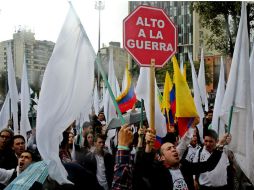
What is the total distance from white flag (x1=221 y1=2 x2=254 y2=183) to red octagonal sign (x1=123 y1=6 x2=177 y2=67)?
1.11m

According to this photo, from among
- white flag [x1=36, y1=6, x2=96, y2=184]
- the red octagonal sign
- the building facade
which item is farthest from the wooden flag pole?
the building facade

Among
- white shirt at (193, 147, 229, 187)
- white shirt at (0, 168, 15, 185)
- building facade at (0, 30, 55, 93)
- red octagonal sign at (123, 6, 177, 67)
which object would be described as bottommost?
white shirt at (193, 147, 229, 187)

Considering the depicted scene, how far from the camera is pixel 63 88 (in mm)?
3092

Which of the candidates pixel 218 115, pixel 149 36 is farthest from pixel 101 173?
pixel 218 115

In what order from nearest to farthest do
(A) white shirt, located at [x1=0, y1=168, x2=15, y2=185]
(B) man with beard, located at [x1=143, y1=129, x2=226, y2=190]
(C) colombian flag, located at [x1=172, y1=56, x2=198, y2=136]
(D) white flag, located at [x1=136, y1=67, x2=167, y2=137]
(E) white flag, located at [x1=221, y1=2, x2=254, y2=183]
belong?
(B) man with beard, located at [x1=143, y1=129, x2=226, y2=190] → (A) white shirt, located at [x1=0, y1=168, x2=15, y2=185] → (E) white flag, located at [x1=221, y1=2, x2=254, y2=183] → (C) colombian flag, located at [x1=172, y1=56, x2=198, y2=136] → (D) white flag, located at [x1=136, y1=67, x2=167, y2=137]

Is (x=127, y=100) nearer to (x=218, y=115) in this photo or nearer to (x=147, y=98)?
(x=218, y=115)

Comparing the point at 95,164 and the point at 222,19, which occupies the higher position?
the point at 222,19

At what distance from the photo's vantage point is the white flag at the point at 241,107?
4.47 m

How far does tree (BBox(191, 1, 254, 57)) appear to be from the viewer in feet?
57.0

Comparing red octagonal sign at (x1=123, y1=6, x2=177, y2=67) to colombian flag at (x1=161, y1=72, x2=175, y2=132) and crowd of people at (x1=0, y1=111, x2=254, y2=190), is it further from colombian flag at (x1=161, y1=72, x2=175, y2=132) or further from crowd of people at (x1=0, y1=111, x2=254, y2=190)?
colombian flag at (x1=161, y1=72, x2=175, y2=132)

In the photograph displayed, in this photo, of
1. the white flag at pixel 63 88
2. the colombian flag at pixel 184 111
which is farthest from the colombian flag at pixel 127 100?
the white flag at pixel 63 88

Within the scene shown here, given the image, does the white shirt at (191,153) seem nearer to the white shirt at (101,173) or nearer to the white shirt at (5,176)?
the white shirt at (101,173)

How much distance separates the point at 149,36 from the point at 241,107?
144 centimetres

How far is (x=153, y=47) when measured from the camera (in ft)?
12.6
